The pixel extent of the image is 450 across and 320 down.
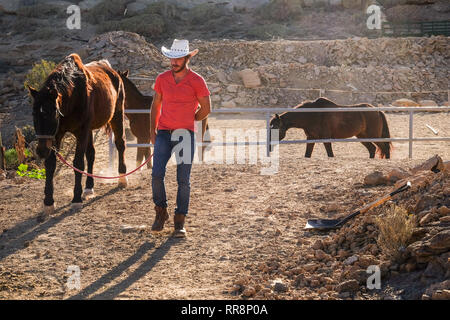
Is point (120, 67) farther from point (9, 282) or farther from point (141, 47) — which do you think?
point (9, 282)

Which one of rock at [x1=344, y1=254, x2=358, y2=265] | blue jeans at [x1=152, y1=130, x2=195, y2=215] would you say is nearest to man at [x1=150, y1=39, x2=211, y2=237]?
blue jeans at [x1=152, y1=130, x2=195, y2=215]

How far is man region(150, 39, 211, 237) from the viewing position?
562 cm

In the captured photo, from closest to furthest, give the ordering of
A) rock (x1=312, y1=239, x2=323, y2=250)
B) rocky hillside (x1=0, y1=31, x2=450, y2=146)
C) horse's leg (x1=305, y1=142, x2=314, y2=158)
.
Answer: rock (x1=312, y1=239, x2=323, y2=250), horse's leg (x1=305, y1=142, x2=314, y2=158), rocky hillside (x1=0, y1=31, x2=450, y2=146)

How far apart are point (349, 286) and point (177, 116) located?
2.46 metres

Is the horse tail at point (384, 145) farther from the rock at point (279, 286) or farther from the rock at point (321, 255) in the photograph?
the rock at point (279, 286)

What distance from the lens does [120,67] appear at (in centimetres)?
2395

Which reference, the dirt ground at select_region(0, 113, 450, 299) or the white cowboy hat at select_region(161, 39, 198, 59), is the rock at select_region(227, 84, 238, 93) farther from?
→ the white cowboy hat at select_region(161, 39, 198, 59)

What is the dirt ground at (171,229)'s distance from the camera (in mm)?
4766

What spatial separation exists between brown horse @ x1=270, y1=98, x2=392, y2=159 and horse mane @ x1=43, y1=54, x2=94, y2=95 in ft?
18.0

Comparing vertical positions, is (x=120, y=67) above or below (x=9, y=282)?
above

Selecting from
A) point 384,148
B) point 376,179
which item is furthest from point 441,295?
point 384,148

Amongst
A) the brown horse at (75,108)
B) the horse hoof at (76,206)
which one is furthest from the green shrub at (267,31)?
the horse hoof at (76,206)

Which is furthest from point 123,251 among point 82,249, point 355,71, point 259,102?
point 355,71

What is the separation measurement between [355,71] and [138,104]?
17.3m
